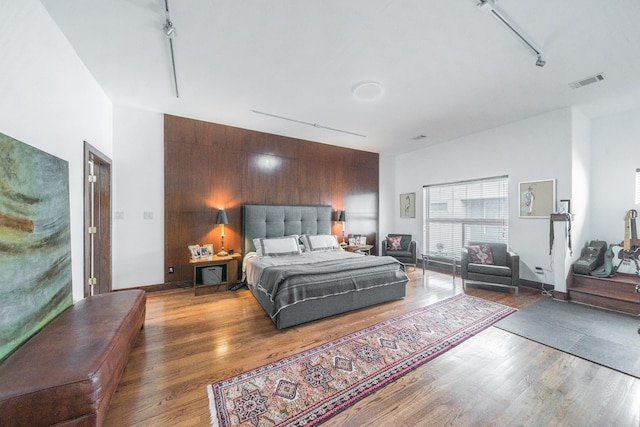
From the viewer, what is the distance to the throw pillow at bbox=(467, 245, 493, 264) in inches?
170

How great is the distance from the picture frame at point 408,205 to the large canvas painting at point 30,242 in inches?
248

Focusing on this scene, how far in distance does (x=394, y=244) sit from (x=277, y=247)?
289cm

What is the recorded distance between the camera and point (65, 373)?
1.28m

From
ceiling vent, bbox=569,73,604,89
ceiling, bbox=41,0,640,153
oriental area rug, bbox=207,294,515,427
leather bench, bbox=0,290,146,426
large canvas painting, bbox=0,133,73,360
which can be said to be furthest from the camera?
ceiling vent, bbox=569,73,604,89

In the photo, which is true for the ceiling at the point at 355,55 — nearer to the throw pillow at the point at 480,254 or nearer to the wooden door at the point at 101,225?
the wooden door at the point at 101,225

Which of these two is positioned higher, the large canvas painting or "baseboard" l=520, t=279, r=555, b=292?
the large canvas painting

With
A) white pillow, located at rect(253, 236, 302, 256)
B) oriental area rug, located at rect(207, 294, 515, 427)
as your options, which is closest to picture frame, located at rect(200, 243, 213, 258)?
white pillow, located at rect(253, 236, 302, 256)

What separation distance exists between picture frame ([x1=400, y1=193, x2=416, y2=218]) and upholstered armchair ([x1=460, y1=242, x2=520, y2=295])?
1.87 metres

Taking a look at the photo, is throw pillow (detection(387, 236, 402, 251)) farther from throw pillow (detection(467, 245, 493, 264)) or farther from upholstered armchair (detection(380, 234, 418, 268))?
throw pillow (detection(467, 245, 493, 264))

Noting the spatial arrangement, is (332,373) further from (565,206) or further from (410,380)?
(565,206)

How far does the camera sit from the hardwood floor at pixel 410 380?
1559mm

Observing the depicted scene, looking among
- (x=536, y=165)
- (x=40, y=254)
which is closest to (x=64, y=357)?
(x=40, y=254)

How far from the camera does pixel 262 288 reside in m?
3.16

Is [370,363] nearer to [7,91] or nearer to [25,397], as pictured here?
[25,397]
